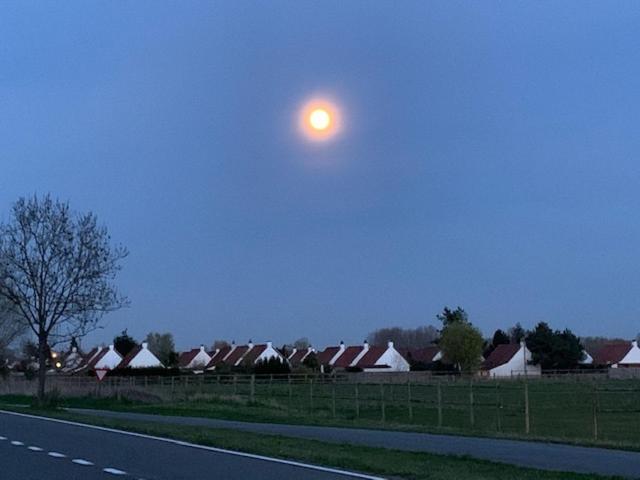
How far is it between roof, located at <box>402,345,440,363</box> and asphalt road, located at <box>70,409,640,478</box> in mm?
93957

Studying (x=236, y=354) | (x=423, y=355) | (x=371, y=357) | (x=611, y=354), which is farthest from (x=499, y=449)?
(x=423, y=355)

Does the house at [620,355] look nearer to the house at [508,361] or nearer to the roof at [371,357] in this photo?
the house at [508,361]

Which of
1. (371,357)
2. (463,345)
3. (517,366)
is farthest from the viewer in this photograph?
(371,357)

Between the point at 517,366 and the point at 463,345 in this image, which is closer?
the point at 463,345

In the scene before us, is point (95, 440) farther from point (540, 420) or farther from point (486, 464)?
point (540, 420)

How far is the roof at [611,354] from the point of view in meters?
118

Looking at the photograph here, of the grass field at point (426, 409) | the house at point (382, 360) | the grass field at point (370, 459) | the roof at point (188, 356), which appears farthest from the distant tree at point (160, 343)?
the grass field at point (370, 459)

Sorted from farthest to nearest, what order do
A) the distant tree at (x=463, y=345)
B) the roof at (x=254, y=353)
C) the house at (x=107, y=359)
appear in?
1. the house at (x=107, y=359)
2. the roof at (x=254, y=353)
3. the distant tree at (x=463, y=345)

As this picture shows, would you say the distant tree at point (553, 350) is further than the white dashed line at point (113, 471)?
Yes

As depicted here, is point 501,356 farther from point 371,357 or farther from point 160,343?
point 160,343

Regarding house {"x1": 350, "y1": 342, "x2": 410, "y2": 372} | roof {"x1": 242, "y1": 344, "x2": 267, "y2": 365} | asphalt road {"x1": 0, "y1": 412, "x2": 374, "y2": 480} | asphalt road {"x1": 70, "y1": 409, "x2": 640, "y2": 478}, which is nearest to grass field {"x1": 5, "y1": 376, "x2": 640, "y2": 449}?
asphalt road {"x1": 70, "y1": 409, "x2": 640, "y2": 478}

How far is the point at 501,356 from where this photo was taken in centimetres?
11400

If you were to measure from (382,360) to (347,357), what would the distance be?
7926 mm

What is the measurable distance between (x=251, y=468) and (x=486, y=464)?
4.18 meters
